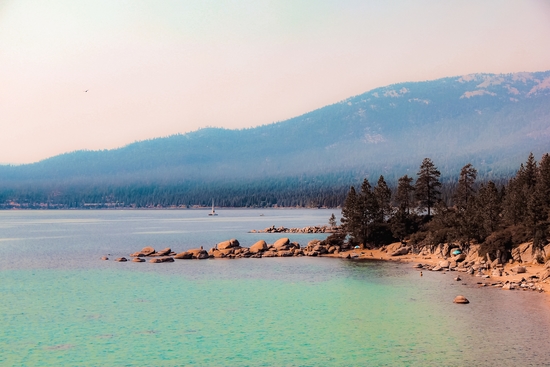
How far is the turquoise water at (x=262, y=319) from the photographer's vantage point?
118ft

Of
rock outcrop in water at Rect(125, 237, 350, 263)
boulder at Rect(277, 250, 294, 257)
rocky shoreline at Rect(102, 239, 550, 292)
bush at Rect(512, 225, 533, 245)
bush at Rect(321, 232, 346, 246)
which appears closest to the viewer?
rocky shoreline at Rect(102, 239, 550, 292)

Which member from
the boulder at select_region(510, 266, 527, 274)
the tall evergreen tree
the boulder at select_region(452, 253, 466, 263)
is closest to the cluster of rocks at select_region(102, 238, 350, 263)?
the tall evergreen tree

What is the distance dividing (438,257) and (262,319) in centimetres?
4178

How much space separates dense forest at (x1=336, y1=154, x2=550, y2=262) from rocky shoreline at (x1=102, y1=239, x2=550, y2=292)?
4.38 ft

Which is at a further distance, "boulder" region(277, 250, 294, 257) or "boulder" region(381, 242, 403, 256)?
"boulder" region(277, 250, 294, 257)

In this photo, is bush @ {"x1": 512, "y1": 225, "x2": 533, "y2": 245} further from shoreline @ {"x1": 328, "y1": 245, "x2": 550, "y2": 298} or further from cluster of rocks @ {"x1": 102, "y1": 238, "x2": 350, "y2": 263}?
cluster of rocks @ {"x1": 102, "y1": 238, "x2": 350, "y2": 263}

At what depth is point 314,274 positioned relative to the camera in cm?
7094

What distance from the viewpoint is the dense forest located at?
68062 mm

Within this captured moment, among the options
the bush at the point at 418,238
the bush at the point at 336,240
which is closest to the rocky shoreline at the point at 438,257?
the bush at the point at 336,240

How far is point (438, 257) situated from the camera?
8075 centimetres

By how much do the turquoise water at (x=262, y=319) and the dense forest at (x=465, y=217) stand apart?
9.84 m

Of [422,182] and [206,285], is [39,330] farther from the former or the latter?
[422,182]

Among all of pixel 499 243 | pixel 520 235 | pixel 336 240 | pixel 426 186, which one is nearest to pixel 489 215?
pixel 499 243

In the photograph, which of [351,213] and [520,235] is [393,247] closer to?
[351,213]
